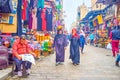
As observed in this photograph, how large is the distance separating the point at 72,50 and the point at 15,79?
6.02 metres

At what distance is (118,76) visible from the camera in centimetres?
1161

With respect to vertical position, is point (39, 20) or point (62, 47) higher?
point (39, 20)

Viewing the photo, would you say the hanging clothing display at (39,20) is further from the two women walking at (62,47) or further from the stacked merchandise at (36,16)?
the two women walking at (62,47)

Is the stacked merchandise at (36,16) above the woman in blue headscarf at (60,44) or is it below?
above

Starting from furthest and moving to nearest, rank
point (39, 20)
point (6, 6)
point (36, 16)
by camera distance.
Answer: point (39, 20), point (36, 16), point (6, 6)

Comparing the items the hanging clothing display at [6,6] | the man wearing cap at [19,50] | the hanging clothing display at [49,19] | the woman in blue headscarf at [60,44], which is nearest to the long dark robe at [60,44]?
the woman in blue headscarf at [60,44]

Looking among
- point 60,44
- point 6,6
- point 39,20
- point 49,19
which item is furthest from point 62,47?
point 49,19

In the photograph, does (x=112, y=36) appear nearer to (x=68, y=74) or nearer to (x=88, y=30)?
(x=68, y=74)

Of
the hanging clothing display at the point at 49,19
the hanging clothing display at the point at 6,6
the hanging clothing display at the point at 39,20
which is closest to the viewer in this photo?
the hanging clothing display at the point at 6,6

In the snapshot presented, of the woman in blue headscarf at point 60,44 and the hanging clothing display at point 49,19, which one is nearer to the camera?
the woman in blue headscarf at point 60,44

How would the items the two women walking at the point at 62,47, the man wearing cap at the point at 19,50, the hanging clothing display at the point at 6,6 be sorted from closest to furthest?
→ the man wearing cap at the point at 19,50 < the hanging clothing display at the point at 6,6 < the two women walking at the point at 62,47

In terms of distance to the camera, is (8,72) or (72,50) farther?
(72,50)

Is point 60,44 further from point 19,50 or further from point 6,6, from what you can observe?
point 19,50

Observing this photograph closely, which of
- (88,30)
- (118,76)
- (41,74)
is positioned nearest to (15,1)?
(41,74)
